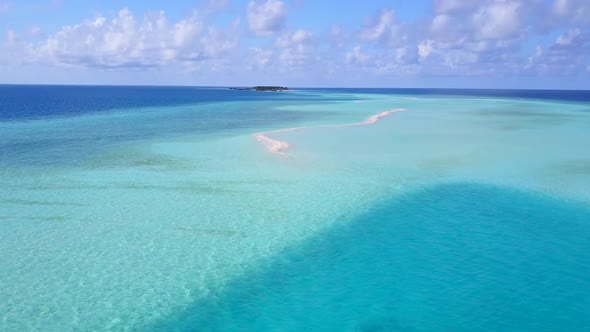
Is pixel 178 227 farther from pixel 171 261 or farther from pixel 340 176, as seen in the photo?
pixel 340 176

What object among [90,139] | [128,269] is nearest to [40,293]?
[128,269]

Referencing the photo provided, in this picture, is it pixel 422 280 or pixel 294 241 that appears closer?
pixel 422 280

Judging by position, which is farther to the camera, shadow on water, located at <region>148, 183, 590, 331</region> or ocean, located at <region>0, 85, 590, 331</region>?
ocean, located at <region>0, 85, 590, 331</region>

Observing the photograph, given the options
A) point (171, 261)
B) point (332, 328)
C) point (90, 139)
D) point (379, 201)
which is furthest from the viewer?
point (90, 139)

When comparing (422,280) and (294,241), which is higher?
(294,241)
